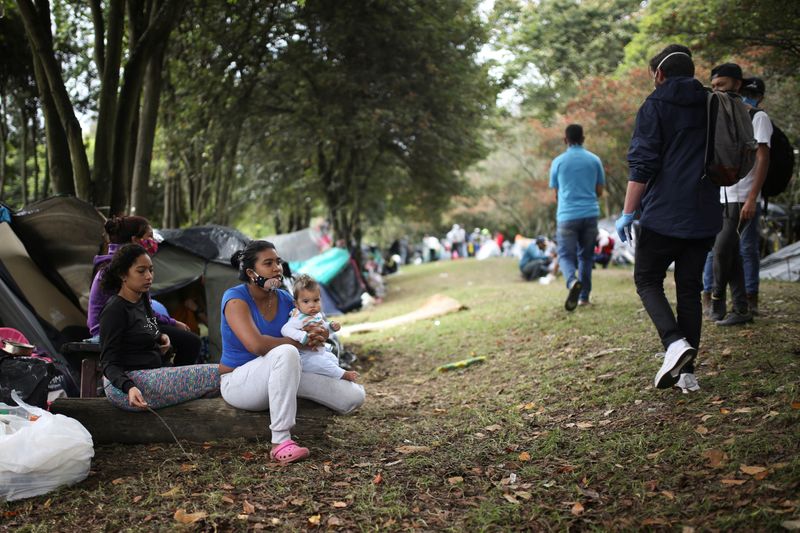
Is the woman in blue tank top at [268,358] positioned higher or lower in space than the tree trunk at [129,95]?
lower

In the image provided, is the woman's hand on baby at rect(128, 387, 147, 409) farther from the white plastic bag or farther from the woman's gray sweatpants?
the woman's gray sweatpants

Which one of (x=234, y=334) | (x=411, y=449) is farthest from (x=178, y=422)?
(x=411, y=449)

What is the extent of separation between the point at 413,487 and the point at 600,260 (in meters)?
13.6

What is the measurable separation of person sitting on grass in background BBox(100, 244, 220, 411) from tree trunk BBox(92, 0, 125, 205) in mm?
2913

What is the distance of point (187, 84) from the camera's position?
42.9ft

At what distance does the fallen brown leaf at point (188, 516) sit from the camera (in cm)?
303

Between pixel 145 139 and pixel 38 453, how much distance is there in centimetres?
569

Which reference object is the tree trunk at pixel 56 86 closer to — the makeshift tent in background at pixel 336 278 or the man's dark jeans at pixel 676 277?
the man's dark jeans at pixel 676 277

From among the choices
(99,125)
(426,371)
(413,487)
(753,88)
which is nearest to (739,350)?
(753,88)

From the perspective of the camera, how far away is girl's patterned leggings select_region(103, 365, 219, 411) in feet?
13.0

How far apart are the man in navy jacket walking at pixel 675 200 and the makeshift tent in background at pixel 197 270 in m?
4.21

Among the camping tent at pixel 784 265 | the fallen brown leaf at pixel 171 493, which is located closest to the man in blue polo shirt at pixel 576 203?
the camping tent at pixel 784 265

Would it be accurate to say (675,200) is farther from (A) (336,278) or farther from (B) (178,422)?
(A) (336,278)

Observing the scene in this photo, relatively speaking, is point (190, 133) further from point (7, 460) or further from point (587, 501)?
point (587, 501)
